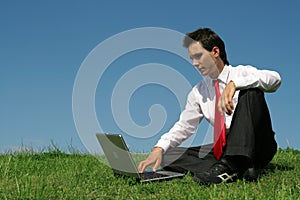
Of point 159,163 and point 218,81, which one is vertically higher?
point 218,81

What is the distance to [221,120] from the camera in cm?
479

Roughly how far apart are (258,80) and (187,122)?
125 cm

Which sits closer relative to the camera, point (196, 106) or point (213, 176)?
point (213, 176)

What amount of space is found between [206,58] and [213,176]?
1358 mm

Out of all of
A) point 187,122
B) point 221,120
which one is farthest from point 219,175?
point 187,122

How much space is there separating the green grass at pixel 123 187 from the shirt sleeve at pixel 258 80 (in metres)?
0.92

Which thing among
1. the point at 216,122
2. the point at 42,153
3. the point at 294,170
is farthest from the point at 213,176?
the point at 42,153

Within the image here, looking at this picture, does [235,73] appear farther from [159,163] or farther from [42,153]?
[42,153]

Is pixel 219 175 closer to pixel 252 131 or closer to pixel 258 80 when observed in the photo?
pixel 252 131

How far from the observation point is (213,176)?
439cm

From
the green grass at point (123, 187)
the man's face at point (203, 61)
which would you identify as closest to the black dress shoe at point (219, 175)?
the green grass at point (123, 187)

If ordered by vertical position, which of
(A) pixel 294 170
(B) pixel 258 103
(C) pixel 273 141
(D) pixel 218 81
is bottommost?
(A) pixel 294 170

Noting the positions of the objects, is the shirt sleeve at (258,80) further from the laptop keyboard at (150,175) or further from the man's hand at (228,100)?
the laptop keyboard at (150,175)

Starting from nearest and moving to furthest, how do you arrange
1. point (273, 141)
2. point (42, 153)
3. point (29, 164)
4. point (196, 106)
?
point (273, 141)
point (196, 106)
point (29, 164)
point (42, 153)
